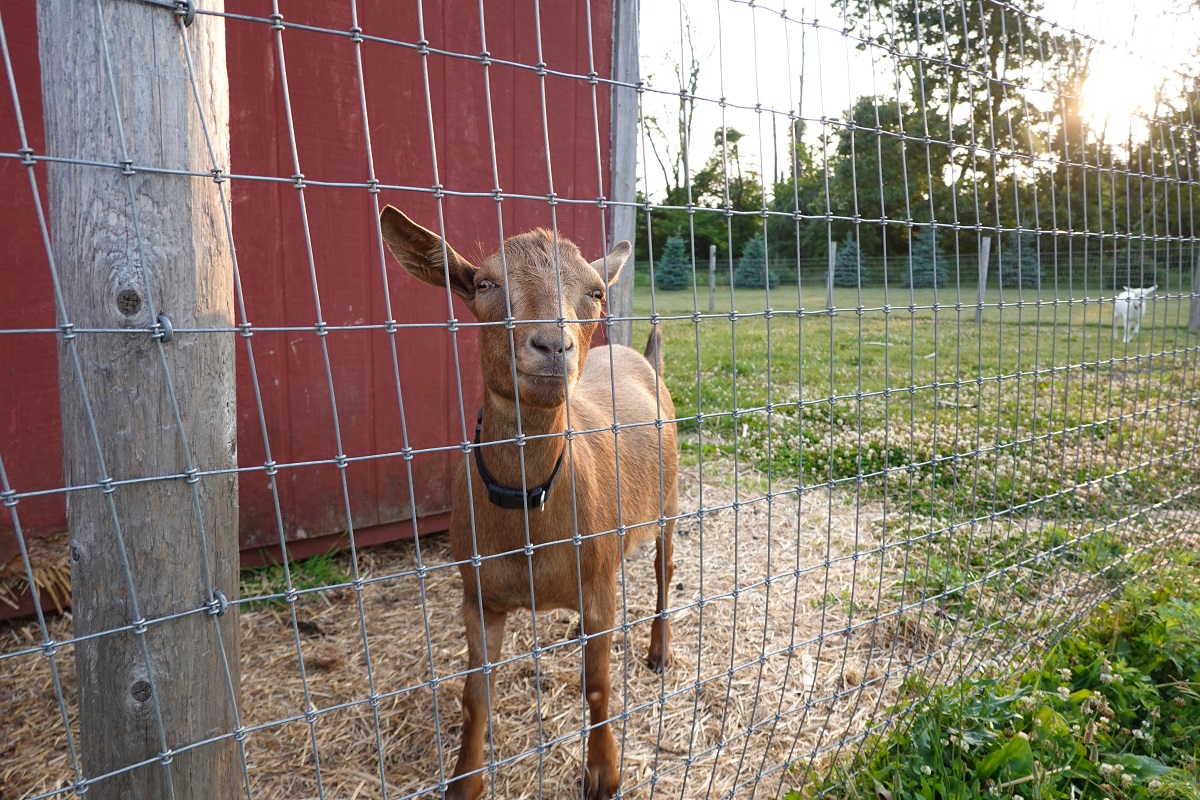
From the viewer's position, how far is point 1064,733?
2590 mm

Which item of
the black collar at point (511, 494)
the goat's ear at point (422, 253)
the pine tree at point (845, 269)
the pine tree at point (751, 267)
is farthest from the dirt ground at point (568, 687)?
the pine tree at point (751, 267)

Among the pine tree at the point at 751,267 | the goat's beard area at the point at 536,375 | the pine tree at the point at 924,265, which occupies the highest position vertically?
the pine tree at the point at 751,267

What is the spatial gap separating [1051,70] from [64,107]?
12.5 ft

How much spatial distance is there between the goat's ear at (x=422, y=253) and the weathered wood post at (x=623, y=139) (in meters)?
2.78

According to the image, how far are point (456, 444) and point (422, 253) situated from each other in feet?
7.34

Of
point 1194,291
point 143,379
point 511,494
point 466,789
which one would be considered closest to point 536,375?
point 511,494

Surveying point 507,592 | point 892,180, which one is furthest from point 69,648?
point 892,180

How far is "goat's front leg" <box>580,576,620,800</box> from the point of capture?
2.77 meters

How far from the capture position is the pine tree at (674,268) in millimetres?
19938

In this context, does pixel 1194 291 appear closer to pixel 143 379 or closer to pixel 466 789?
pixel 466 789

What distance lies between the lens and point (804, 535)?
5.31 metres

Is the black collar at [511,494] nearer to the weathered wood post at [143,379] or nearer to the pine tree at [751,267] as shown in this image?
the weathered wood post at [143,379]

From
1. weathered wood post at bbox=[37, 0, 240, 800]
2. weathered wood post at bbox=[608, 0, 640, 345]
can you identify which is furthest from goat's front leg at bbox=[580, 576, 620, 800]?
weathered wood post at bbox=[608, 0, 640, 345]

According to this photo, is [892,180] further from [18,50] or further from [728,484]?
[18,50]
